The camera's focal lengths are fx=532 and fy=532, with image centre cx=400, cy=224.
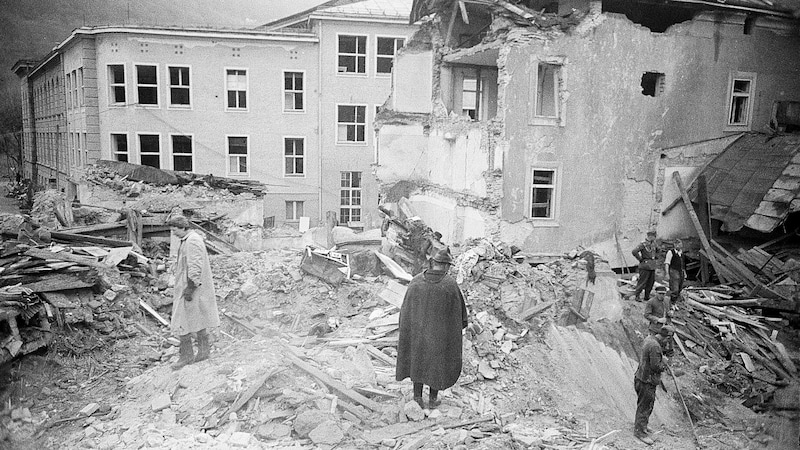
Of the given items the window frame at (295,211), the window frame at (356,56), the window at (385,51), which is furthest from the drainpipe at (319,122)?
the window at (385,51)

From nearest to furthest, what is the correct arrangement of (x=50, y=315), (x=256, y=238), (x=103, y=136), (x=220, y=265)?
(x=50, y=315)
(x=220, y=265)
(x=256, y=238)
(x=103, y=136)

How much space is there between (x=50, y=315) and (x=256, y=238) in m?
9.45

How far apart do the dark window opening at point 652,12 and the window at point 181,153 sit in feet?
63.8

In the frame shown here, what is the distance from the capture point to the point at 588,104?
14.6 m

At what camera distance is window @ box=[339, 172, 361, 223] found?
2741 cm

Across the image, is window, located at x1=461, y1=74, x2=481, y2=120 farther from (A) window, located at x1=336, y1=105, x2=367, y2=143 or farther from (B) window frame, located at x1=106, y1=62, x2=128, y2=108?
(B) window frame, located at x1=106, y1=62, x2=128, y2=108

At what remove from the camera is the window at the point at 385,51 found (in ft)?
86.4

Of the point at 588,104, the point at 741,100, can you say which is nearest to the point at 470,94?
the point at 588,104

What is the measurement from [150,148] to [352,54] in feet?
35.4

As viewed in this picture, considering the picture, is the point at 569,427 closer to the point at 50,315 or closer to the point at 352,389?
the point at 352,389

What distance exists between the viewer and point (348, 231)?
1407 cm

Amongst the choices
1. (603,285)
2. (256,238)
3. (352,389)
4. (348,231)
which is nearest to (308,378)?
(352,389)

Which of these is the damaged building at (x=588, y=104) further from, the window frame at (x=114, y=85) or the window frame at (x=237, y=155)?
the window frame at (x=114, y=85)

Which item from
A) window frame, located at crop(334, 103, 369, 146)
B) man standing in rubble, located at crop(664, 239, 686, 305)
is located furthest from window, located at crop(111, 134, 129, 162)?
man standing in rubble, located at crop(664, 239, 686, 305)
